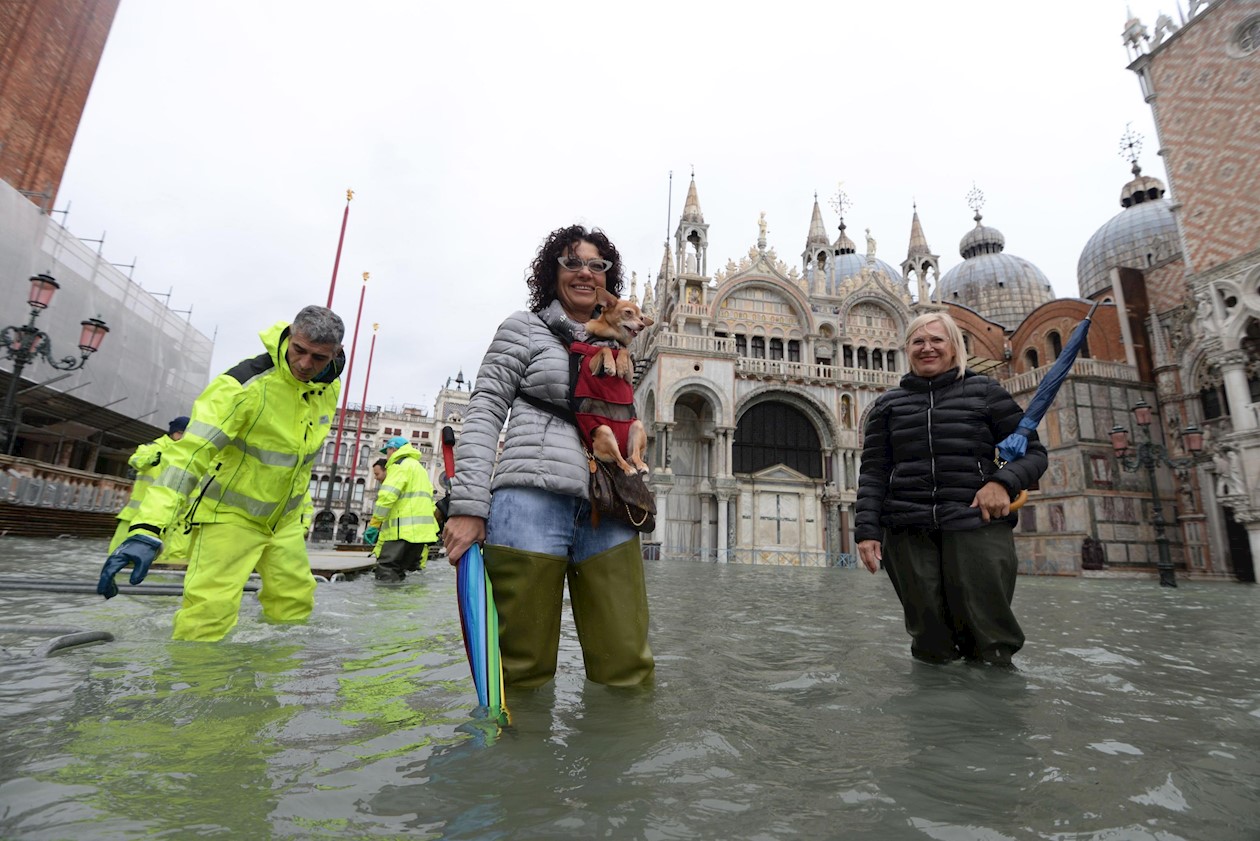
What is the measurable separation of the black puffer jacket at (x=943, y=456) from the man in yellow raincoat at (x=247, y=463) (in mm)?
3032

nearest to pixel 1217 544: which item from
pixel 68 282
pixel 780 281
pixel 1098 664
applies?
pixel 780 281

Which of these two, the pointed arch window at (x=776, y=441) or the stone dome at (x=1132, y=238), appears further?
the stone dome at (x=1132, y=238)

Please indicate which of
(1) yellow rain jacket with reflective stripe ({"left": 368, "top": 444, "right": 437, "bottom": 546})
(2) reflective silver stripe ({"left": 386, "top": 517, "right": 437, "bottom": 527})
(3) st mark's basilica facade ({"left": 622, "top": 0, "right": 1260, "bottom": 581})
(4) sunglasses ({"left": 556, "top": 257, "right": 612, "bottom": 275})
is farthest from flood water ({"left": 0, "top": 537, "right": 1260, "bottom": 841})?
(3) st mark's basilica facade ({"left": 622, "top": 0, "right": 1260, "bottom": 581})

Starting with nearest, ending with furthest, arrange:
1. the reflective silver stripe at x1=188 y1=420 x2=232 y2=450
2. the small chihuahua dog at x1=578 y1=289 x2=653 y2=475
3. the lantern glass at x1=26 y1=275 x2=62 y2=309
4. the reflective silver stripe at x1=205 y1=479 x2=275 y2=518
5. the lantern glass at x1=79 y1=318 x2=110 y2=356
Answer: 1. the small chihuahua dog at x1=578 y1=289 x2=653 y2=475
2. the reflective silver stripe at x1=188 y1=420 x2=232 y2=450
3. the reflective silver stripe at x1=205 y1=479 x2=275 y2=518
4. the lantern glass at x1=26 y1=275 x2=62 y2=309
5. the lantern glass at x1=79 y1=318 x2=110 y2=356

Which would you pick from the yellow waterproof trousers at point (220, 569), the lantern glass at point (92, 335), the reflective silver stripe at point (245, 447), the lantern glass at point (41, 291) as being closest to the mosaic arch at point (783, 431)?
the lantern glass at point (92, 335)

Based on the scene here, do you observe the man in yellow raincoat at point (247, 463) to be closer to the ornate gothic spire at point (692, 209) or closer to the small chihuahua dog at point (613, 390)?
the small chihuahua dog at point (613, 390)

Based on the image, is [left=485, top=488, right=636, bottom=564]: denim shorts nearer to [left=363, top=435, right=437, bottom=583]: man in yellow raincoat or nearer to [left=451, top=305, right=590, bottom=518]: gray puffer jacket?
[left=451, top=305, right=590, bottom=518]: gray puffer jacket

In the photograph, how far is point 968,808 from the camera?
1442mm

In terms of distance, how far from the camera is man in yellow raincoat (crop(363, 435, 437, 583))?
24.7 ft

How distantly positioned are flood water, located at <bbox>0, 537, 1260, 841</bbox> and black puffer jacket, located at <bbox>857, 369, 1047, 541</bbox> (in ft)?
2.49

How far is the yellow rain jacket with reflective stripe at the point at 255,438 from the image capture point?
3137 millimetres

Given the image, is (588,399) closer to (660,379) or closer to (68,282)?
(660,379)

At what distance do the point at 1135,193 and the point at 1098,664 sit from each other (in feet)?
138

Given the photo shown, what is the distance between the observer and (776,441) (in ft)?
86.5
